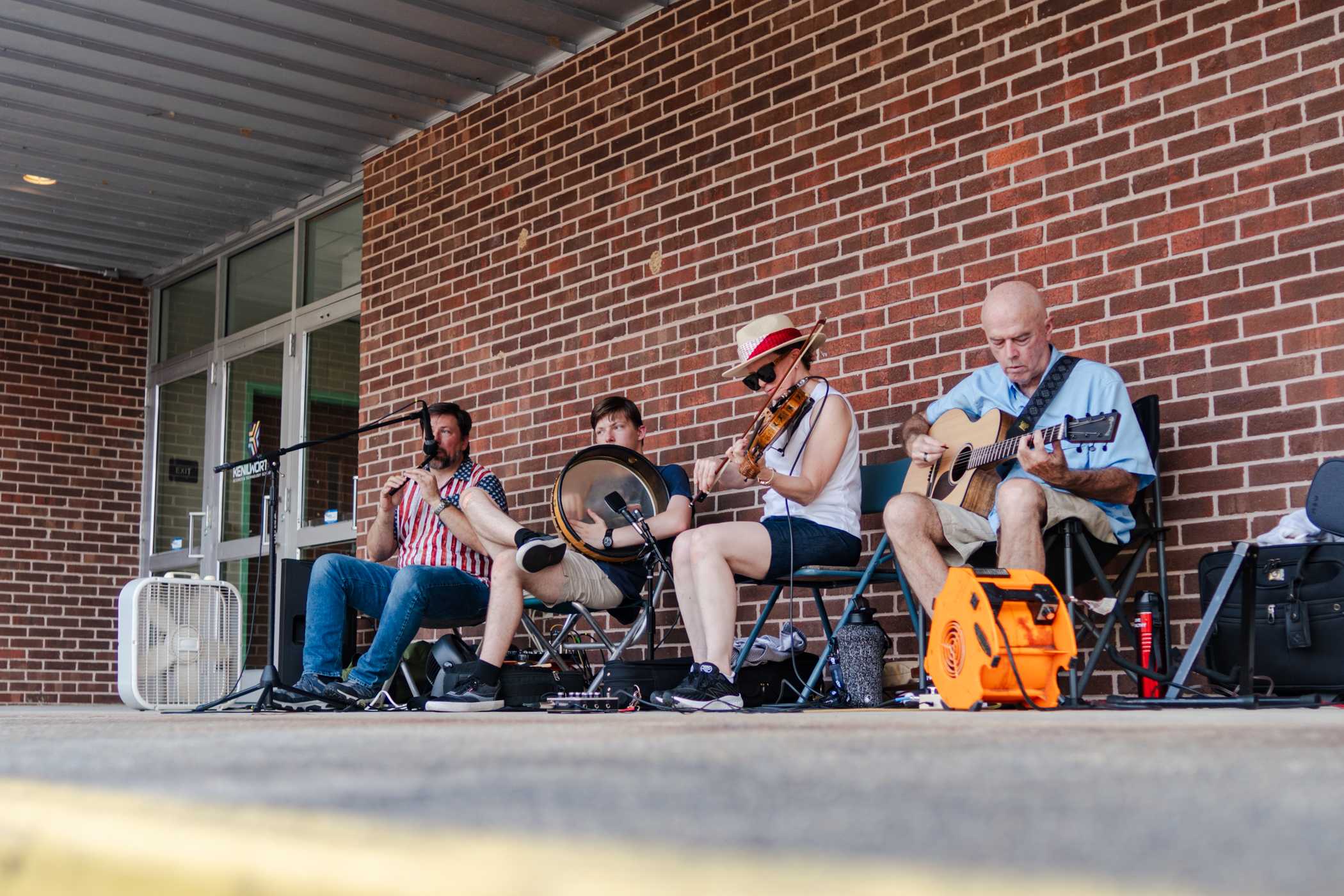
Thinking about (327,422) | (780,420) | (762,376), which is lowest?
(780,420)

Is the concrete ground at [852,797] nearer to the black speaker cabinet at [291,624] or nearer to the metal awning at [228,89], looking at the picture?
the black speaker cabinet at [291,624]

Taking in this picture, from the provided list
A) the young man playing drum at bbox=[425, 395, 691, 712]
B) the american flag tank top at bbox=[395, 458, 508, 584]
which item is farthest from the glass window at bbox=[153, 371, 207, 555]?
the young man playing drum at bbox=[425, 395, 691, 712]

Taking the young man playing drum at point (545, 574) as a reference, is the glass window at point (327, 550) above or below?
above

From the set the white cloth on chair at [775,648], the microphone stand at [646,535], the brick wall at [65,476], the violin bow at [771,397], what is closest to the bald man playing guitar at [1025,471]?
the violin bow at [771,397]

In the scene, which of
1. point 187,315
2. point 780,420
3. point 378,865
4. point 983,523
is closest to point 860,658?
point 983,523

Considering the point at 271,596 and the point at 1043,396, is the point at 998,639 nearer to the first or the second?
the point at 1043,396

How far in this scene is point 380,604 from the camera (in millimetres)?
5031

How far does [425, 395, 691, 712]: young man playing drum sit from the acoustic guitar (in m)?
0.82

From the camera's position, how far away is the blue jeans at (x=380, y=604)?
15.0 ft

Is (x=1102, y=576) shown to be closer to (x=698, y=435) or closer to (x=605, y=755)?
(x=698, y=435)

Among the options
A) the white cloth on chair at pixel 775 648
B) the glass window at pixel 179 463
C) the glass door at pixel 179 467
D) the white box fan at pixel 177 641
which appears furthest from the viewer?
the glass window at pixel 179 463

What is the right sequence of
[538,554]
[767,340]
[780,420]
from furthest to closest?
[538,554]
[767,340]
[780,420]

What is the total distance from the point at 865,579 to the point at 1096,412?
76cm

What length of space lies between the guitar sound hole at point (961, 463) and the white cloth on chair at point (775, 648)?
0.78 metres
